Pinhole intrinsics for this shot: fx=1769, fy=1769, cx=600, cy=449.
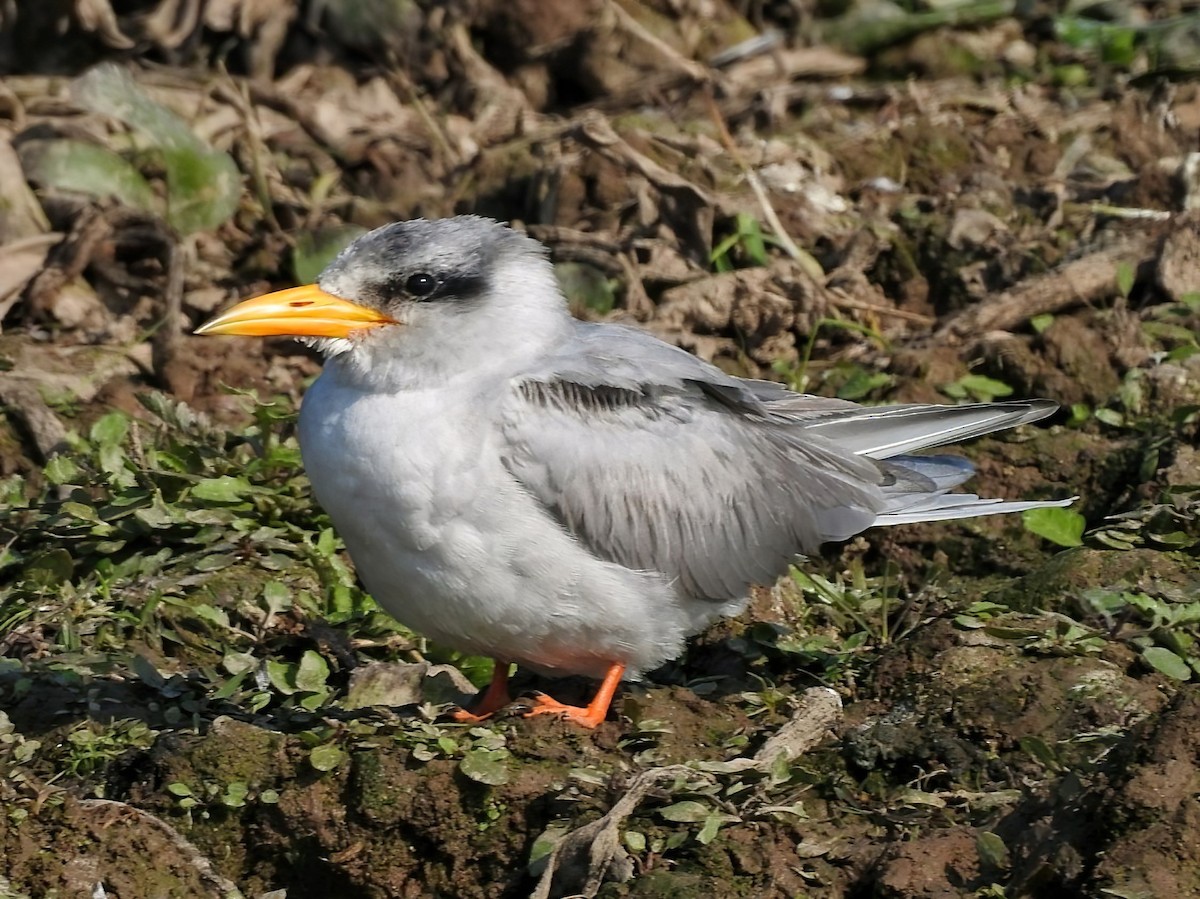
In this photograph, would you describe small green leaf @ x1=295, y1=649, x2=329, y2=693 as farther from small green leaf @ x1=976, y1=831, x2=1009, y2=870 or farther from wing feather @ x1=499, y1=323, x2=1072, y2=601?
small green leaf @ x1=976, y1=831, x2=1009, y2=870

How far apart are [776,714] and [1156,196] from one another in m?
4.39

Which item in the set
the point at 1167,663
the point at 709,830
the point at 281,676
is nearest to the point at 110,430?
the point at 281,676

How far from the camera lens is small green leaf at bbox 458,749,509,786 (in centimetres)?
491

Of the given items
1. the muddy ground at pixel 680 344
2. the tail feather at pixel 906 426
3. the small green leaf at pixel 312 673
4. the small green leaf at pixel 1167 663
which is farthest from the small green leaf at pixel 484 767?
the small green leaf at pixel 1167 663

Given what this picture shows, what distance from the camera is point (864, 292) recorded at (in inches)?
332

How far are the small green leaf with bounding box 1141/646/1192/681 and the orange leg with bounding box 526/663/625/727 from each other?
1647 mm

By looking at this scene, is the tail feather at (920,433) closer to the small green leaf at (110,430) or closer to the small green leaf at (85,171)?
the small green leaf at (110,430)

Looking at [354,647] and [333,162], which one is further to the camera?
[333,162]

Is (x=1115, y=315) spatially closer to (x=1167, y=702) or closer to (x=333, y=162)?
(x=1167, y=702)

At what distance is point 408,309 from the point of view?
541cm

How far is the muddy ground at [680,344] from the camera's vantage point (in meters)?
4.88

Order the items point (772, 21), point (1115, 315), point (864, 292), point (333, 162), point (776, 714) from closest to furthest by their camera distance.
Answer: point (776, 714) < point (1115, 315) < point (864, 292) < point (333, 162) < point (772, 21)

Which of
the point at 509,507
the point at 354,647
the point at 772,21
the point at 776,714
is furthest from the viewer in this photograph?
the point at 772,21

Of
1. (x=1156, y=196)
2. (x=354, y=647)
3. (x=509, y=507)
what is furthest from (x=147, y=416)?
Result: (x=1156, y=196)
